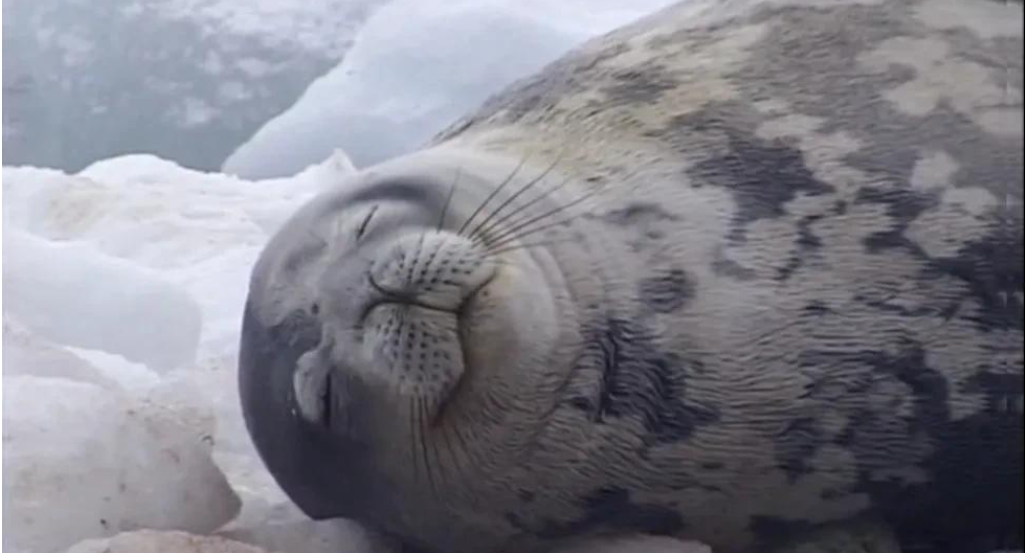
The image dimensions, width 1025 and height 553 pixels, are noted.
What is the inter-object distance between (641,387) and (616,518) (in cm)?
14

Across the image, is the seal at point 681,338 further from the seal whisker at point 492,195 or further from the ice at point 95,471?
the ice at point 95,471

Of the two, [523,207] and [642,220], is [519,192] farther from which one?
[642,220]

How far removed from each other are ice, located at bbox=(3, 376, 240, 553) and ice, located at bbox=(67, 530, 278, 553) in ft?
0.39

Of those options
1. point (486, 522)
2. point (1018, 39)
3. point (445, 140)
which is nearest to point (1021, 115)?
point (1018, 39)

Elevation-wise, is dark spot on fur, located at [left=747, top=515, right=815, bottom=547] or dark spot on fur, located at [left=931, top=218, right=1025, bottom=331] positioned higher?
dark spot on fur, located at [left=931, top=218, right=1025, bottom=331]

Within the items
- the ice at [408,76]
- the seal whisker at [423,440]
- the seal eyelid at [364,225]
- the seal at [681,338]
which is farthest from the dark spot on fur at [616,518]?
the ice at [408,76]

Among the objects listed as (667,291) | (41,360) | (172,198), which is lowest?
(172,198)

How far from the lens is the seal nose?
1.72 metres

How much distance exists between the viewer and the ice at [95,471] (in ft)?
6.29

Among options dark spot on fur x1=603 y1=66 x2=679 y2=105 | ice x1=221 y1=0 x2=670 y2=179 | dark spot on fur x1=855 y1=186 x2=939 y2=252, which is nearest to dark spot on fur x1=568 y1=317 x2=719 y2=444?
dark spot on fur x1=855 y1=186 x2=939 y2=252

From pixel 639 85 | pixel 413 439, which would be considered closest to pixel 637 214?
pixel 639 85

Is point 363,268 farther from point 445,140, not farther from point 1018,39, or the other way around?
point 1018,39

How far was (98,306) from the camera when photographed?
2.65 m

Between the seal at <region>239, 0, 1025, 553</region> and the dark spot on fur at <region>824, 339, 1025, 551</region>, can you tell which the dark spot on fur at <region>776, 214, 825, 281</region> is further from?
the dark spot on fur at <region>824, 339, 1025, 551</region>
